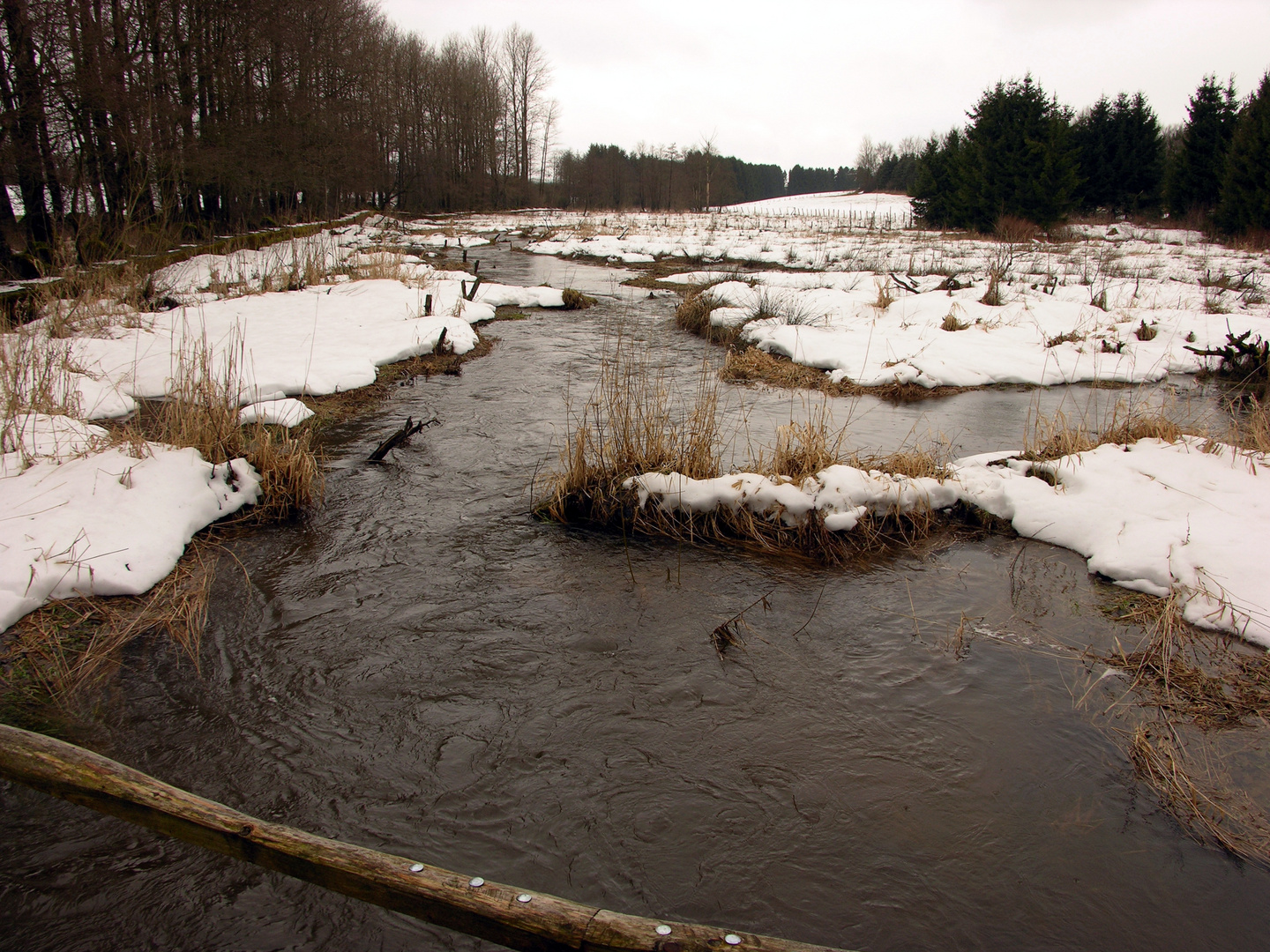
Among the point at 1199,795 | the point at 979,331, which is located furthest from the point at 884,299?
the point at 1199,795

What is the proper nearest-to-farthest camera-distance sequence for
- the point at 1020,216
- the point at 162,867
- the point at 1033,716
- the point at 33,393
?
1. the point at 162,867
2. the point at 1033,716
3. the point at 33,393
4. the point at 1020,216

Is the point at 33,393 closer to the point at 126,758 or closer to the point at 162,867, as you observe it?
the point at 126,758

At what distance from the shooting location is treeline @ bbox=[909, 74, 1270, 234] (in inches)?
829

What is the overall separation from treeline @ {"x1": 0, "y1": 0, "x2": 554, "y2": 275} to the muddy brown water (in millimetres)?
7330

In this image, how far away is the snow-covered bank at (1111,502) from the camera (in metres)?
4.13

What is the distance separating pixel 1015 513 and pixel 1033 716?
228cm

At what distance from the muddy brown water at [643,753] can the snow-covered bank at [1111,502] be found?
31cm

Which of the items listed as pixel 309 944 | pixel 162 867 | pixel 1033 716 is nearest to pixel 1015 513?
pixel 1033 716

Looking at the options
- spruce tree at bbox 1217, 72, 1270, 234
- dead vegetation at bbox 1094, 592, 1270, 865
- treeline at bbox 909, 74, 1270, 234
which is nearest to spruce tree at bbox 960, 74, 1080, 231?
treeline at bbox 909, 74, 1270, 234

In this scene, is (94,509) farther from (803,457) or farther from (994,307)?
(994,307)

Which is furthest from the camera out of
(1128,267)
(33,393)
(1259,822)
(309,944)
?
(1128,267)

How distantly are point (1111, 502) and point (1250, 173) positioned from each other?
2251cm

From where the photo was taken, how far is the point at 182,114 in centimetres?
1533

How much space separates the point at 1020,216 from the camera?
22797mm
